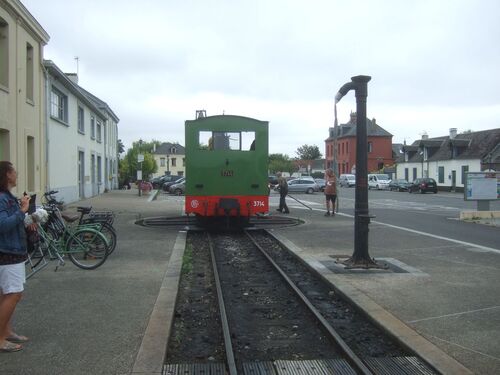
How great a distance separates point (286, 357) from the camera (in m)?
5.20

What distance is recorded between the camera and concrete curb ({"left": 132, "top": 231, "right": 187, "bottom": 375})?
15.0ft

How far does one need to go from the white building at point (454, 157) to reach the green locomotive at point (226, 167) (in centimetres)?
3745

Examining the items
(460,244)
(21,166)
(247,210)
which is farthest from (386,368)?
(21,166)

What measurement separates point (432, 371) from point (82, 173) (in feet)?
93.5

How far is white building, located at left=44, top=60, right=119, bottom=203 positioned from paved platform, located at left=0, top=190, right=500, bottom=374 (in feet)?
Answer: 38.8

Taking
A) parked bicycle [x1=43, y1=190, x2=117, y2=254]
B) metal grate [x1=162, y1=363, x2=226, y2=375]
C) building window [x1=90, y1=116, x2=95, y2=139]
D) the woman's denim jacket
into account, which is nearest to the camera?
metal grate [x1=162, y1=363, x2=226, y2=375]

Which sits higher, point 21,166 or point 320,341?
point 21,166

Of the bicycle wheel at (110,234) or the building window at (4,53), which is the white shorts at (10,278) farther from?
the building window at (4,53)

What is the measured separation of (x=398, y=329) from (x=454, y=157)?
2025 inches

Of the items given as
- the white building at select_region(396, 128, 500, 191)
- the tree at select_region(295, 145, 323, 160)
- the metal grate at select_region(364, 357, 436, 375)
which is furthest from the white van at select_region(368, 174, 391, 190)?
the tree at select_region(295, 145, 323, 160)

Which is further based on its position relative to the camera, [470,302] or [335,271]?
[335,271]

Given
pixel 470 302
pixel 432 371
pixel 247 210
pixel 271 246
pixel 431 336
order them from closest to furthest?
pixel 432 371
pixel 431 336
pixel 470 302
pixel 271 246
pixel 247 210

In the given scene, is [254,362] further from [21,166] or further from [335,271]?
[21,166]

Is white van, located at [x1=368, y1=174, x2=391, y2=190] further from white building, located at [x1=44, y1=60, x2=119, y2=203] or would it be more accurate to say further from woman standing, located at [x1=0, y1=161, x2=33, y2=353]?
woman standing, located at [x1=0, y1=161, x2=33, y2=353]
